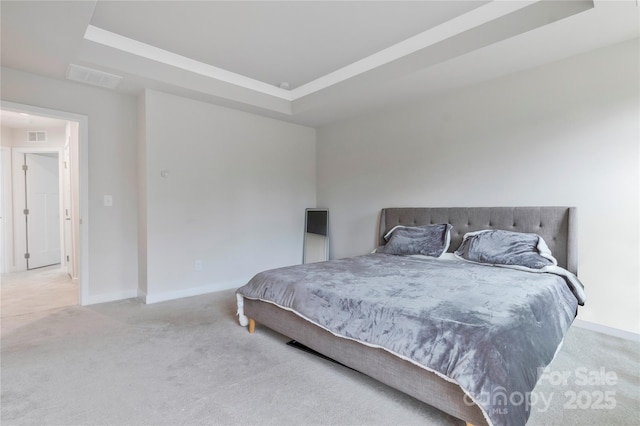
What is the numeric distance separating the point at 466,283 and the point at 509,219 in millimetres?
1317

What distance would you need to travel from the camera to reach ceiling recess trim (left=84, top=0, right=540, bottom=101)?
261 cm

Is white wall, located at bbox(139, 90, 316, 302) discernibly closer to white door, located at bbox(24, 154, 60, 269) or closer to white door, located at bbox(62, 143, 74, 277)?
white door, located at bbox(62, 143, 74, 277)

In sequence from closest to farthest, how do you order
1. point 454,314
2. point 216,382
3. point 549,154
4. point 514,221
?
point 454,314 < point 216,382 < point 549,154 < point 514,221

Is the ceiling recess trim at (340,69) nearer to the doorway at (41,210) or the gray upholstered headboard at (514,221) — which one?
the gray upholstered headboard at (514,221)

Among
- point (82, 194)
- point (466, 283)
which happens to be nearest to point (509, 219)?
point (466, 283)

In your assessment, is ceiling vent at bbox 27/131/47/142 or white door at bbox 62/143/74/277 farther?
ceiling vent at bbox 27/131/47/142

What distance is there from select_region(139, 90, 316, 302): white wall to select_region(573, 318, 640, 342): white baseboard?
11.7 feet

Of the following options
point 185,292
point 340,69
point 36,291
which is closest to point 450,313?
point 340,69

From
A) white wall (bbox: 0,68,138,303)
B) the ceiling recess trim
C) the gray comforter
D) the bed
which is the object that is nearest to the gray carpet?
the bed

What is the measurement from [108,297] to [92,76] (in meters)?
2.38

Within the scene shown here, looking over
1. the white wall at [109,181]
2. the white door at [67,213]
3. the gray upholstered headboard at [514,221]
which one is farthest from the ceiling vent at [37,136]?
the gray upholstered headboard at [514,221]

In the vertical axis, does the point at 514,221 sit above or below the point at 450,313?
above

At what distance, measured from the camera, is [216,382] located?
6.52 ft

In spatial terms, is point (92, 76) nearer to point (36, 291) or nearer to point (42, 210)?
point (36, 291)
